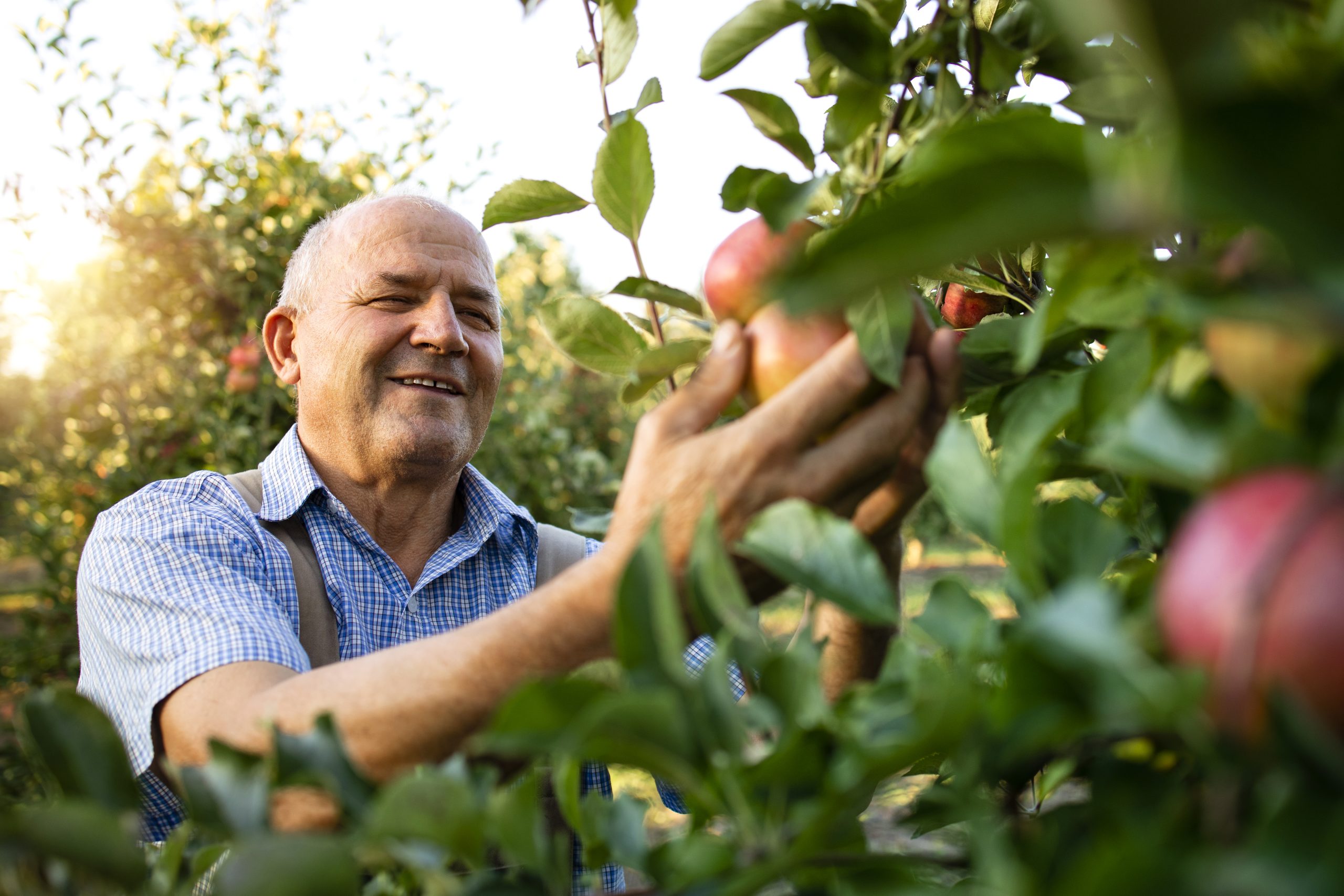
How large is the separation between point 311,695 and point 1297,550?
736 mm

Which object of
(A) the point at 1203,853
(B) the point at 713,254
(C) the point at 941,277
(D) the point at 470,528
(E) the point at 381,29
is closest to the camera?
(A) the point at 1203,853

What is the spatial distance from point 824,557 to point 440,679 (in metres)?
0.40

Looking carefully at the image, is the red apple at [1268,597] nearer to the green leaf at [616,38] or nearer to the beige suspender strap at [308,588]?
the green leaf at [616,38]

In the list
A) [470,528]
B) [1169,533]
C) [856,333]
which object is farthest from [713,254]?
[470,528]

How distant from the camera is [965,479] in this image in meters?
0.41

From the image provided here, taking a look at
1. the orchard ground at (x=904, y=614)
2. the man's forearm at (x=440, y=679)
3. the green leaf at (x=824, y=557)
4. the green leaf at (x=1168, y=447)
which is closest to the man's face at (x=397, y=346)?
the orchard ground at (x=904, y=614)

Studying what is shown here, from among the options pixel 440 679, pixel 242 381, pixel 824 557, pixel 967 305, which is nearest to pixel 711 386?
pixel 824 557

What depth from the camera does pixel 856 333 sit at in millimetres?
542

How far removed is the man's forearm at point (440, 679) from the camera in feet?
2.09

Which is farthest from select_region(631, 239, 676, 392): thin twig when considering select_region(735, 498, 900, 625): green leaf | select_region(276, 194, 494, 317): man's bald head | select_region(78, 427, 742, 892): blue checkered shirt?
select_region(276, 194, 494, 317): man's bald head

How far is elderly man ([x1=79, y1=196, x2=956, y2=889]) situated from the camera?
58 cm

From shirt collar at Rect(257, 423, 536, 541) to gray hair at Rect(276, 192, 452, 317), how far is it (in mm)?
261

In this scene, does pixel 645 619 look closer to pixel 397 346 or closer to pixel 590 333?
pixel 590 333

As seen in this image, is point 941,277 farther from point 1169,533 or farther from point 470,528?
point 470,528
